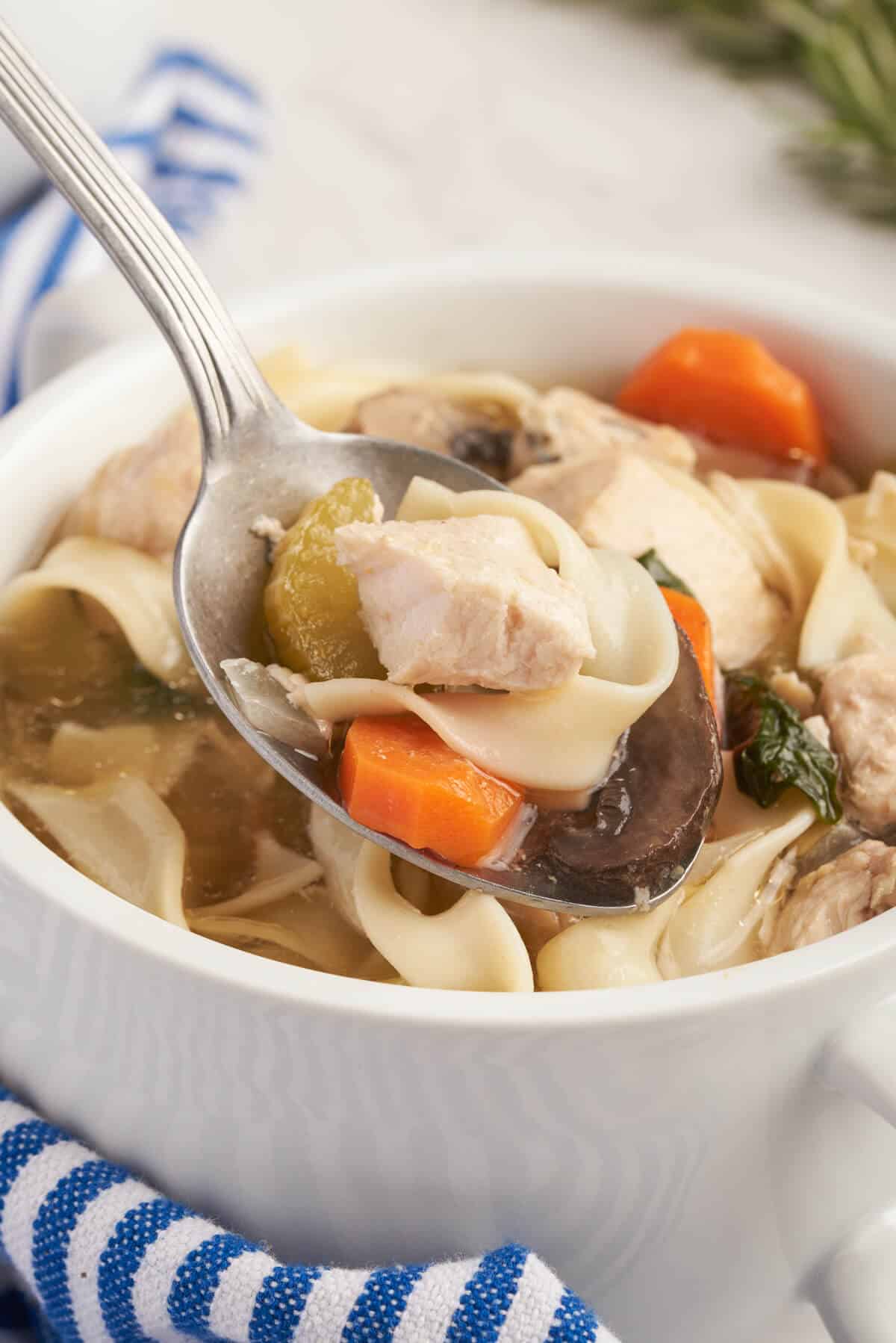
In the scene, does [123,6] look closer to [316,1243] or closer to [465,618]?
[465,618]

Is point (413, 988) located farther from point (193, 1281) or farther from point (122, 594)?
point (122, 594)

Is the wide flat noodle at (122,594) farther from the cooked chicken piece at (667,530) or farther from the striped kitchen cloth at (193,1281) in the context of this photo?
the striped kitchen cloth at (193,1281)

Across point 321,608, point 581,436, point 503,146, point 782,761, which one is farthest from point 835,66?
point 321,608

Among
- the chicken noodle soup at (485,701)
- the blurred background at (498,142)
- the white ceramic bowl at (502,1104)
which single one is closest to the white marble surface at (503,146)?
the blurred background at (498,142)

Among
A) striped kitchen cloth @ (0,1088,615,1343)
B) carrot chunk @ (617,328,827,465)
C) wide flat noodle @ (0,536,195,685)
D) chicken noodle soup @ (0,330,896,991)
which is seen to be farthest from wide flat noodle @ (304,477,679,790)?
carrot chunk @ (617,328,827,465)

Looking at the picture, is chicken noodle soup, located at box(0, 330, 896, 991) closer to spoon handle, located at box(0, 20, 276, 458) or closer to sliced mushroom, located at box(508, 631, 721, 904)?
sliced mushroom, located at box(508, 631, 721, 904)

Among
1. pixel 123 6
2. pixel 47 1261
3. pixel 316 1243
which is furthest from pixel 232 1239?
pixel 123 6
